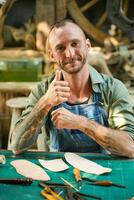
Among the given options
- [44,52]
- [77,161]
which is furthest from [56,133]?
[44,52]

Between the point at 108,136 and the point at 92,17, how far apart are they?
5.43 metres

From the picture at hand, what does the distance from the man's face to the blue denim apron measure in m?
0.21

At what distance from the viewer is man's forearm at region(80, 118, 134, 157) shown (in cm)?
197

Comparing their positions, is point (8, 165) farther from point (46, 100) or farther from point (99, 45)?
point (99, 45)

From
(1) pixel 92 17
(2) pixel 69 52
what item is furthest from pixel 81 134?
(1) pixel 92 17

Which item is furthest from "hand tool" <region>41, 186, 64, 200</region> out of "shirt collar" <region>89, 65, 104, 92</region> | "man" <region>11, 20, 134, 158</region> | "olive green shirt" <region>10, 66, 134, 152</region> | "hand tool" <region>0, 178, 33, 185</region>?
"shirt collar" <region>89, 65, 104, 92</region>

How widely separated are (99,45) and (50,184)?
16.9ft

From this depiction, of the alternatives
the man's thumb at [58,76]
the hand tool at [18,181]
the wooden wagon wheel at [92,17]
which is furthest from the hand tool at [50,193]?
the wooden wagon wheel at [92,17]

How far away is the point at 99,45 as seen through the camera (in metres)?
6.56

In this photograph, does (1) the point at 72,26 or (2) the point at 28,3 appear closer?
(1) the point at 72,26

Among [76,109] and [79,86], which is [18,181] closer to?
[76,109]

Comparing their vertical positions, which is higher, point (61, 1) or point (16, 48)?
point (61, 1)

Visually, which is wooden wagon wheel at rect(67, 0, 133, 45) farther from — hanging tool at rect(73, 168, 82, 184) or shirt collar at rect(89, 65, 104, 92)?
hanging tool at rect(73, 168, 82, 184)

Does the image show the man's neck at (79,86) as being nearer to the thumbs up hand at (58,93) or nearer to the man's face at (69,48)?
the man's face at (69,48)
